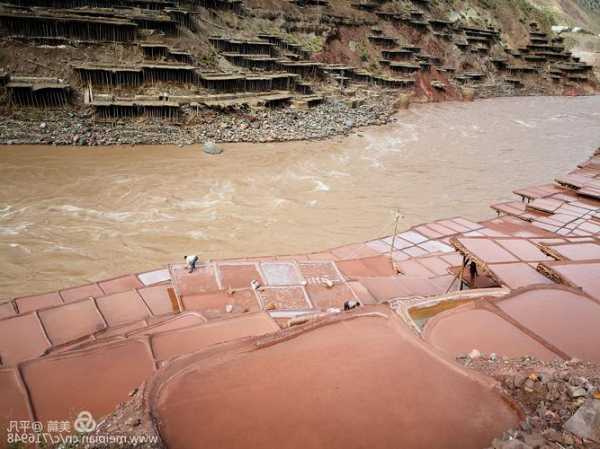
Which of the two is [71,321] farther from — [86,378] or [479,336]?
[479,336]

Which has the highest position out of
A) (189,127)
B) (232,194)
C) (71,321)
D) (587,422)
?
(587,422)

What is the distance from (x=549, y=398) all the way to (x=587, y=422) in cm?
30

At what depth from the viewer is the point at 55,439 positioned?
7.55 ft

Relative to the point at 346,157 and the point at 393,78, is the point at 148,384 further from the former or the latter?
the point at 393,78

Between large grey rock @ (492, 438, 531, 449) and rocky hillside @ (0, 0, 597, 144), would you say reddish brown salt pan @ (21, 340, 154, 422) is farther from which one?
rocky hillside @ (0, 0, 597, 144)

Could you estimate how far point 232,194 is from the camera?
14.7 metres

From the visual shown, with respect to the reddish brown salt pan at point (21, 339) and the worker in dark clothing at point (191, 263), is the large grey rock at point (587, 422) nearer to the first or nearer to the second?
the worker in dark clothing at point (191, 263)

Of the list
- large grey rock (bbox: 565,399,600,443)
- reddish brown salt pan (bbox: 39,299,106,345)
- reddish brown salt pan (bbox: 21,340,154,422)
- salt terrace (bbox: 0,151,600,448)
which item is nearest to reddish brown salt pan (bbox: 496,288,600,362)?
salt terrace (bbox: 0,151,600,448)

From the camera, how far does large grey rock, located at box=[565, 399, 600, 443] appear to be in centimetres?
184

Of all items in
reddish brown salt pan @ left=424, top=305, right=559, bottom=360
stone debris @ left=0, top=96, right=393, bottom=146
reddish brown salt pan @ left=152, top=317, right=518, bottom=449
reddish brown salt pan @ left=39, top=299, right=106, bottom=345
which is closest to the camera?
reddish brown salt pan @ left=152, top=317, right=518, bottom=449

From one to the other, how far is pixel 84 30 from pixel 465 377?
2674 centimetres

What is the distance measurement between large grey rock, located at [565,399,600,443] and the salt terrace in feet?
0.92

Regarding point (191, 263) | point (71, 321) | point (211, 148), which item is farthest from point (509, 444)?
point (211, 148)

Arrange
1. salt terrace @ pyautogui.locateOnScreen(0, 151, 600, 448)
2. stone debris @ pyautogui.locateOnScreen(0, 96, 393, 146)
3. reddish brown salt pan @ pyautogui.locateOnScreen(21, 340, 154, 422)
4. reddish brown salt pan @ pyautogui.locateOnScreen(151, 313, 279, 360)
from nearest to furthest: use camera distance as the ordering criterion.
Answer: salt terrace @ pyautogui.locateOnScreen(0, 151, 600, 448) < reddish brown salt pan @ pyautogui.locateOnScreen(21, 340, 154, 422) < reddish brown salt pan @ pyautogui.locateOnScreen(151, 313, 279, 360) < stone debris @ pyautogui.locateOnScreen(0, 96, 393, 146)
